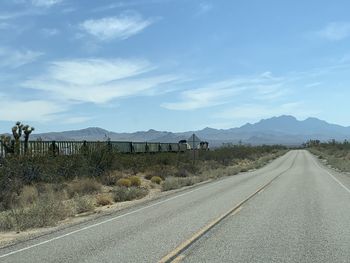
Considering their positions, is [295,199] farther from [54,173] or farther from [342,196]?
[54,173]

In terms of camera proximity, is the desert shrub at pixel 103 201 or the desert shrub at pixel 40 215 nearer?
the desert shrub at pixel 40 215

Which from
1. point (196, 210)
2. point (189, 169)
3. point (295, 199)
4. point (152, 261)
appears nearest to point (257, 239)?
point (152, 261)

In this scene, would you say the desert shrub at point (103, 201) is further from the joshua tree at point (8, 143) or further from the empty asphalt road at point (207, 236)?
the joshua tree at point (8, 143)

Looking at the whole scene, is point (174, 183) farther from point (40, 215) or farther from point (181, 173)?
point (40, 215)

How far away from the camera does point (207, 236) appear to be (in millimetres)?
11531

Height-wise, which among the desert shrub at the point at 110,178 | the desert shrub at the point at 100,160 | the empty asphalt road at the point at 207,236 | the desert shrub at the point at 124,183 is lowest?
the empty asphalt road at the point at 207,236

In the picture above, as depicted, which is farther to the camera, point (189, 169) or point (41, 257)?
point (189, 169)

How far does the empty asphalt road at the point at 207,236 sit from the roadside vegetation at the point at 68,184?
6.85ft

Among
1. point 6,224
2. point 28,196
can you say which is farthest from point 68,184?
point 6,224

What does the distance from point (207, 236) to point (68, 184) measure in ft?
57.0

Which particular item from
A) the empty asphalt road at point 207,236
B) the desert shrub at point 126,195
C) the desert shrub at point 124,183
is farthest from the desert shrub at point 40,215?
the desert shrub at point 124,183

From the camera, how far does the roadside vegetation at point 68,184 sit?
658 inches

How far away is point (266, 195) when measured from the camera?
22000 mm

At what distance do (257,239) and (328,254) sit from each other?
75.7 inches
